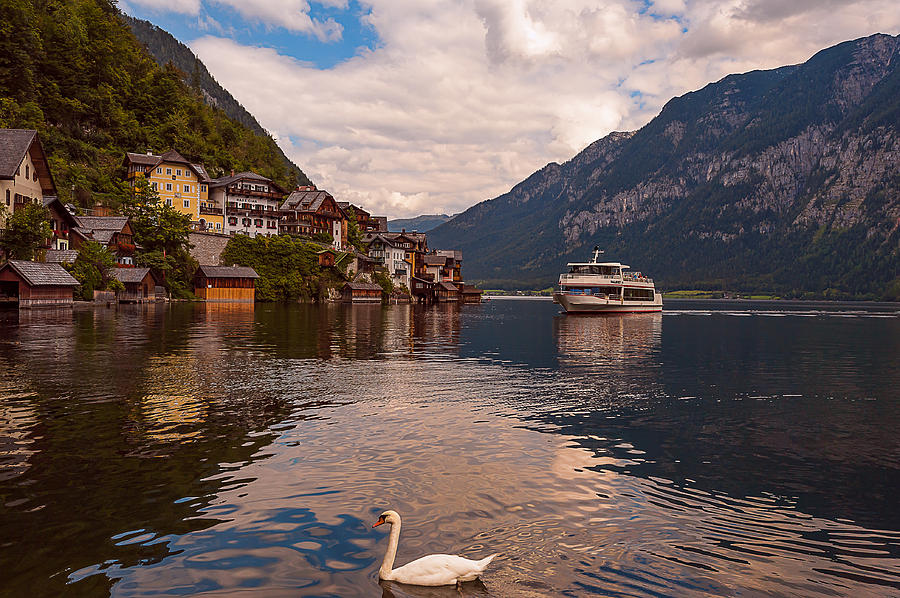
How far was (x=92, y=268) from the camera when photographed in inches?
3012

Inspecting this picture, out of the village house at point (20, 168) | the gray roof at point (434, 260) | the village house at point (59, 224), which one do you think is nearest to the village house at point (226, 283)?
the village house at point (59, 224)

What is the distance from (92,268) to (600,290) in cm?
7901

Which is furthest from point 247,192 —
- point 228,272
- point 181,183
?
point 228,272

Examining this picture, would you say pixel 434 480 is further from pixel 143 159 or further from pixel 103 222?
pixel 143 159

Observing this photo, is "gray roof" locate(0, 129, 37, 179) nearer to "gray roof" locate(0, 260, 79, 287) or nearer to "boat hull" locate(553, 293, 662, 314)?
"gray roof" locate(0, 260, 79, 287)

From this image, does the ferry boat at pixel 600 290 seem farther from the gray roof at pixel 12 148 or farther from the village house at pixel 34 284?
the gray roof at pixel 12 148

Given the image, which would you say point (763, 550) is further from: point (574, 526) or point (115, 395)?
point (115, 395)

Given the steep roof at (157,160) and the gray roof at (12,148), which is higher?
the steep roof at (157,160)

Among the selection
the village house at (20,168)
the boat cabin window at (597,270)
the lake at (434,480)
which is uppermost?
the village house at (20,168)

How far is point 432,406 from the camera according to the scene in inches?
800

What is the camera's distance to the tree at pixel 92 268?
2928 inches

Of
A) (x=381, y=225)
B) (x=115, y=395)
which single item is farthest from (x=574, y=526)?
(x=381, y=225)

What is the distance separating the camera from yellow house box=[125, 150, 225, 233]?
108m

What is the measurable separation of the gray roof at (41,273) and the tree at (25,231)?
6.56ft
